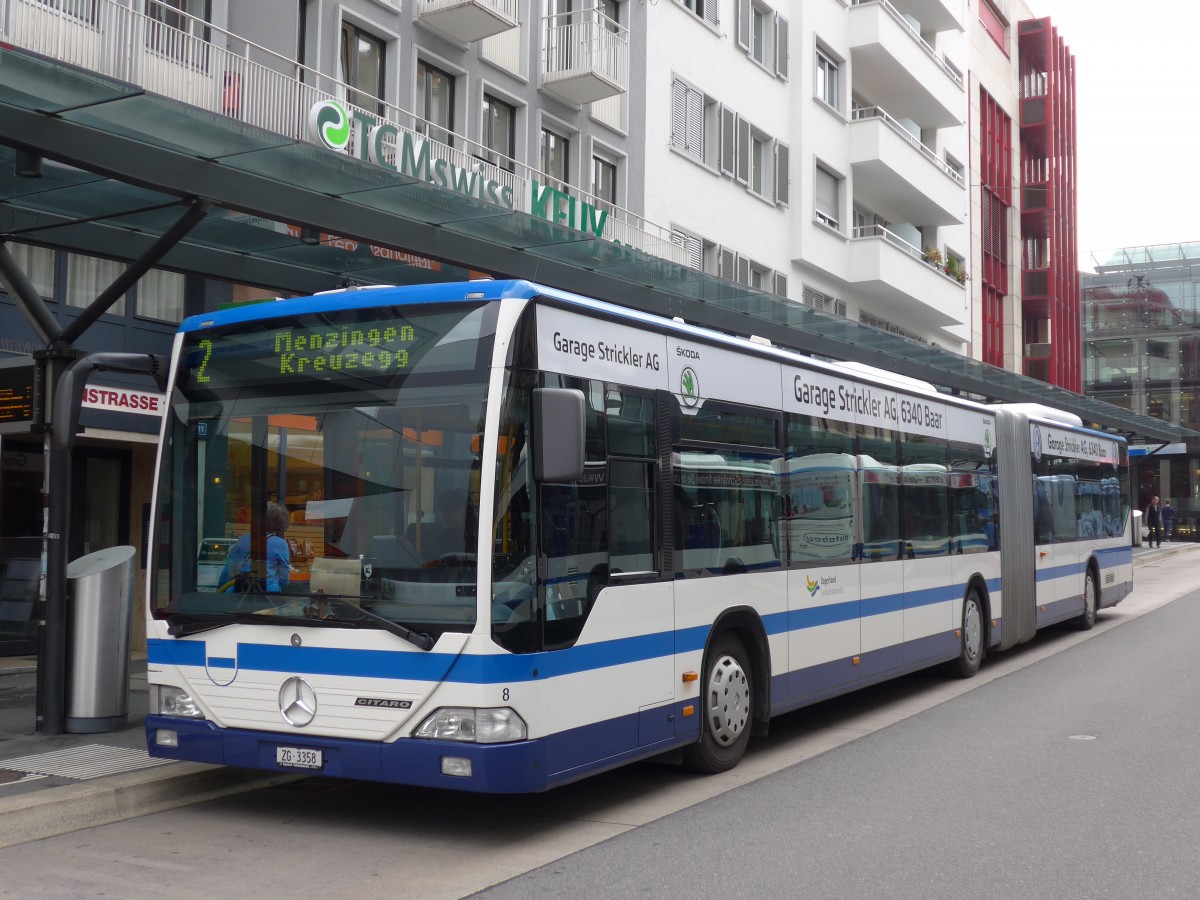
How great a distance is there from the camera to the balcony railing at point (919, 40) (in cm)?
3325

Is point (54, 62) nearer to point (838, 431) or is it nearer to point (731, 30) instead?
point (838, 431)

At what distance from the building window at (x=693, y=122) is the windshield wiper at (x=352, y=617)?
20.1 meters

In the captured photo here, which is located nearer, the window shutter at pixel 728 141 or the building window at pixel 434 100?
the building window at pixel 434 100

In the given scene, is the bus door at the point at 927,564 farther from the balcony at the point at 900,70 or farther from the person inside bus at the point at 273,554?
the balcony at the point at 900,70

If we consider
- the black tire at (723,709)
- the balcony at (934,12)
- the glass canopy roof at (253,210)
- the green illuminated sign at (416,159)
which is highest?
the balcony at (934,12)

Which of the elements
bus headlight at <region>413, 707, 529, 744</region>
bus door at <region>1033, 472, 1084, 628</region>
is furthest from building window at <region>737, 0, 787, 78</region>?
bus headlight at <region>413, 707, 529, 744</region>

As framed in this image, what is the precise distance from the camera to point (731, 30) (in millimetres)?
28078

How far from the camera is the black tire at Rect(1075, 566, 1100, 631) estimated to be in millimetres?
19223

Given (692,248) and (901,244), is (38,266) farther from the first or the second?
(901,244)

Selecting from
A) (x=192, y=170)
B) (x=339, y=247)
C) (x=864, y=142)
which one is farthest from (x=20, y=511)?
(x=864, y=142)

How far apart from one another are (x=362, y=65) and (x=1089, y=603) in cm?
1300

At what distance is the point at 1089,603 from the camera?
19.4 metres

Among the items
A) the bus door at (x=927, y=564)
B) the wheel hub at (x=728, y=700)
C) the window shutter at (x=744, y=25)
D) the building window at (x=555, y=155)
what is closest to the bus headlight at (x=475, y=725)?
the wheel hub at (x=728, y=700)

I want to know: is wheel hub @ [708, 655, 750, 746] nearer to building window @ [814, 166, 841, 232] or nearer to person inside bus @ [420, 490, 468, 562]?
person inside bus @ [420, 490, 468, 562]
